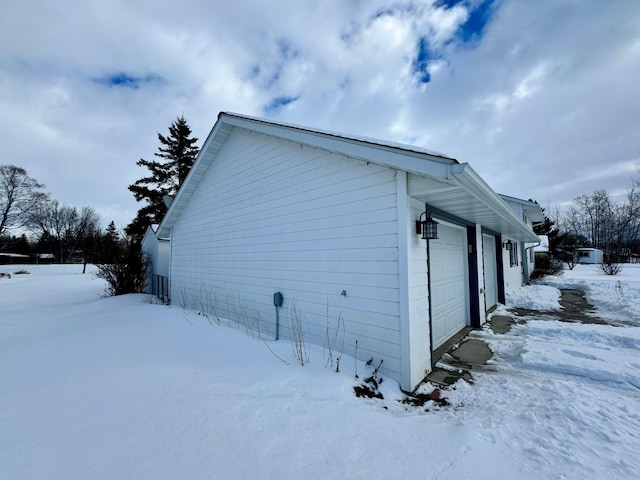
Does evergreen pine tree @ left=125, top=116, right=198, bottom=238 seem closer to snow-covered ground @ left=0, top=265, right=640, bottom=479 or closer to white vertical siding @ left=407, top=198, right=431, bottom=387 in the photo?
snow-covered ground @ left=0, top=265, right=640, bottom=479

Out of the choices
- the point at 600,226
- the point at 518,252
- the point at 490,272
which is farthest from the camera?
the point at 600,226

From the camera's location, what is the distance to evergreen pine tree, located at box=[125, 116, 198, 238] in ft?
63.2

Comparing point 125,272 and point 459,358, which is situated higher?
point 125,272

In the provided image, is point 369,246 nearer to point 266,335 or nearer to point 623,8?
point 266,335

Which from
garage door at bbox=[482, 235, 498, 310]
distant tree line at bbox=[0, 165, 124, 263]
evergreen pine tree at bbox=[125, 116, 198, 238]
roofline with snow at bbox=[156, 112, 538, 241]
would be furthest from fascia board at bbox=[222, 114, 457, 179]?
evergreen pine tree at bbox=[125, 116, 198, 238]

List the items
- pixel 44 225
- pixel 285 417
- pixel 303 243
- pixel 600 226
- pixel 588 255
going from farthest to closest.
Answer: pixel 44 225 < pixel 588 255 < pixel 600 226 < pixel 303 243 < pixel 285 417

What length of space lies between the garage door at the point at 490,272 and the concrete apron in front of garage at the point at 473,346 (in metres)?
0.67

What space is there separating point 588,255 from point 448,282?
41.1 meters

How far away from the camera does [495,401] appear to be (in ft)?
9.57

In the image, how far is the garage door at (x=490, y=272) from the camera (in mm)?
8039

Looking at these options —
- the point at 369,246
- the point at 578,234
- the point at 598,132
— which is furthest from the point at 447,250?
the point at 578,234

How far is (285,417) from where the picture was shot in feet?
7.68

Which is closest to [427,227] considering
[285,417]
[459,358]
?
[459,358]

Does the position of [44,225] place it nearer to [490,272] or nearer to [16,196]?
[16,196]
